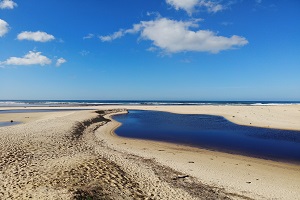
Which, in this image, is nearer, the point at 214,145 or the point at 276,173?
the point at 276,173

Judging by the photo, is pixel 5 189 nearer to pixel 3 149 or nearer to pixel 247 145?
pixel 3 149

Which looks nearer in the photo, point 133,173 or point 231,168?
point 133,173

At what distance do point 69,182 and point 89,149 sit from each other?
315 inches

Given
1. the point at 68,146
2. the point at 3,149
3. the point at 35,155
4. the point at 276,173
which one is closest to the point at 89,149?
the point at 68,146

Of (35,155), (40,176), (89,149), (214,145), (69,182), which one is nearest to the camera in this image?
(69,182)

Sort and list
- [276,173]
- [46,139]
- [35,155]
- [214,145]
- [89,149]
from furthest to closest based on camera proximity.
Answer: [214,145] → [46,139] → [89,149] → [35,155] → [276,173]

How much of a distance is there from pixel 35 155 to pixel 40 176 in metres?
4.35

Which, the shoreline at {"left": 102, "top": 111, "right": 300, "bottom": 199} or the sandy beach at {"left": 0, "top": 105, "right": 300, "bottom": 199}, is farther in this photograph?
the shoreline at {"left": 102, "top": 111, "right": 300, "bottom": 199}

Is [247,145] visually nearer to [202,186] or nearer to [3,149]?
[202,186]

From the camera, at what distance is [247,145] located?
71.7ft

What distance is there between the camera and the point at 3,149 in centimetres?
1627

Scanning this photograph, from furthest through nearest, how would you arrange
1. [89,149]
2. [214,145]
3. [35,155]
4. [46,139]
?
[214,145] < [46,139] < [89,149] < [35,155]

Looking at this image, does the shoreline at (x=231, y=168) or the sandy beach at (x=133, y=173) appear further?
the shoreline at (x=231, y=168)

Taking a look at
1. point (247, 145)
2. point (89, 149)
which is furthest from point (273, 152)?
point (89, 149)
